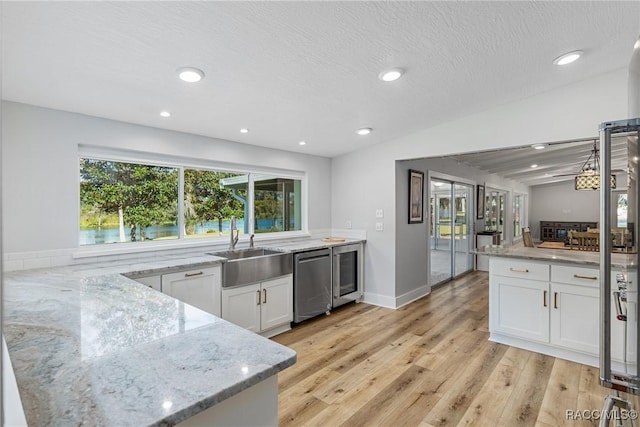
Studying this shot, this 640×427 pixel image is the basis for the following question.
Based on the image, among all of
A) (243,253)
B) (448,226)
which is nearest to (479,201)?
(448,226)

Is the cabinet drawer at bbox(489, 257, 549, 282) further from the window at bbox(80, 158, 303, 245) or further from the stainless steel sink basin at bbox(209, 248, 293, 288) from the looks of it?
the window at bbox(80, 158, 303, 245)

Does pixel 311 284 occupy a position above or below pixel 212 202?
below

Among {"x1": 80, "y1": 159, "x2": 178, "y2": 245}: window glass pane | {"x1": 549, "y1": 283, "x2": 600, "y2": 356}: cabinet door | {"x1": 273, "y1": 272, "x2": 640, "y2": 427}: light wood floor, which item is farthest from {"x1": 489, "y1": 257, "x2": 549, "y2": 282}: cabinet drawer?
{"x1": 80, "y1": 159, "x2": 178, "y2": 245}: window glass pane

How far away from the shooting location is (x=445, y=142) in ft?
12.5

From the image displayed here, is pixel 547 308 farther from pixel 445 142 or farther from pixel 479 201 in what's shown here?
pixel 479 201

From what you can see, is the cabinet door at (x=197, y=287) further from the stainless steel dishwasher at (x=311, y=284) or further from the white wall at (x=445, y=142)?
the white wall at (x=445, y=142)

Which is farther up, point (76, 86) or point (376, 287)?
point (76, 86)

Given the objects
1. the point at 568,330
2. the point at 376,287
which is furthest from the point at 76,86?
the point at 568,330

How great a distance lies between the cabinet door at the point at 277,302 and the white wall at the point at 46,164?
174 centimetres

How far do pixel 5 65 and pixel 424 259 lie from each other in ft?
16.1

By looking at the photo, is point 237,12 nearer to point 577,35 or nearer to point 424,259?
point 577,35

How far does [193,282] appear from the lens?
2832mm

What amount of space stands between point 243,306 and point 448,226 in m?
4.28

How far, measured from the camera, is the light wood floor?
2.17 meters
